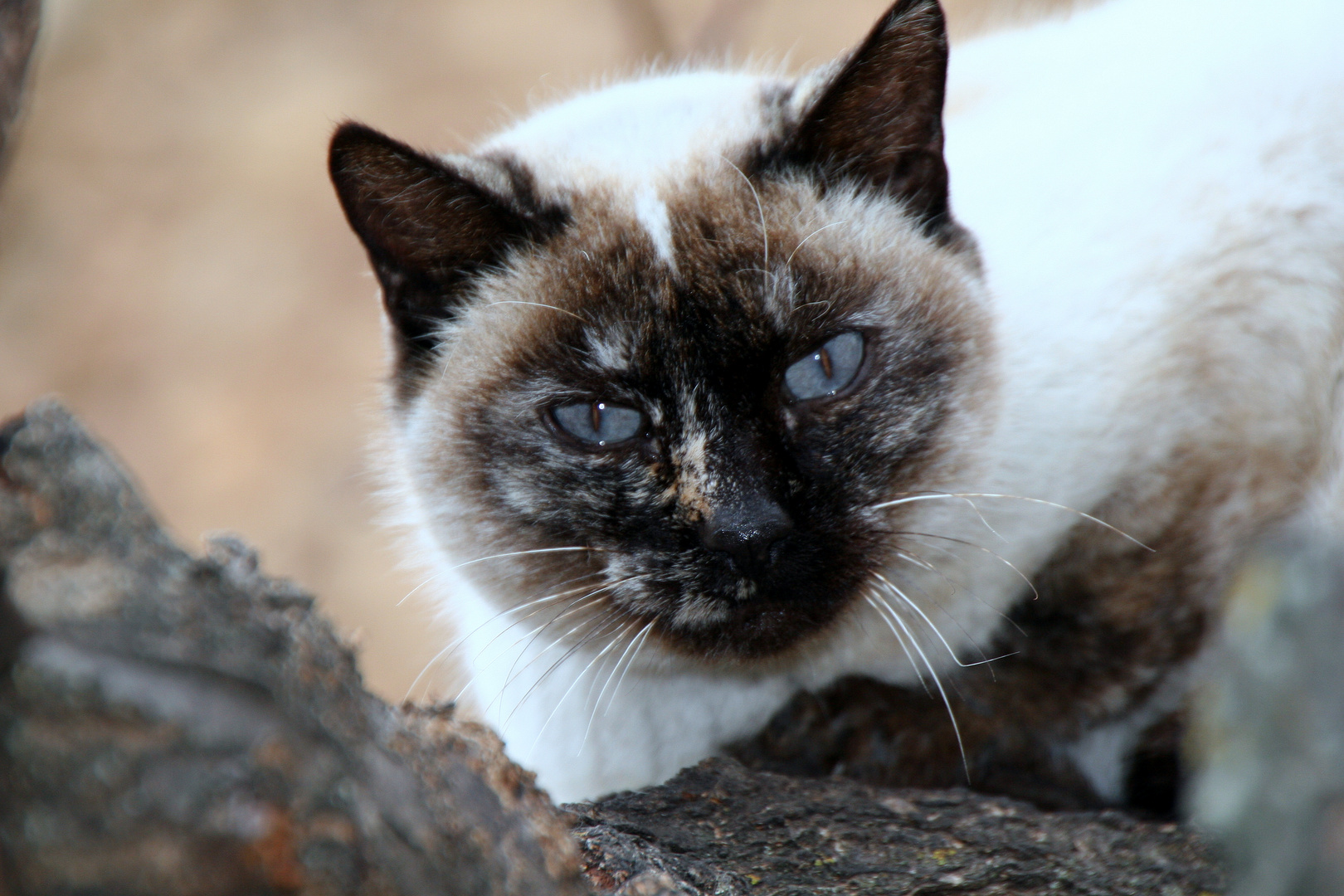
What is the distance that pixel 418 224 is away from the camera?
154 centimetres

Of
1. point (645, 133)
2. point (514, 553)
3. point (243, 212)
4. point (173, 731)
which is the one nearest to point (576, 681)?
point (514, 553)

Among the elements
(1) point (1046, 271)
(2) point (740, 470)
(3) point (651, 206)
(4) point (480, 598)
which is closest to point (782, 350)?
(2) point (740, 470)

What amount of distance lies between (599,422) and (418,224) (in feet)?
1.27

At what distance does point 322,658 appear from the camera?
783mm

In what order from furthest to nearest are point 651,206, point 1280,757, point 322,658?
point 651,206, point 322,658, point 1280,757

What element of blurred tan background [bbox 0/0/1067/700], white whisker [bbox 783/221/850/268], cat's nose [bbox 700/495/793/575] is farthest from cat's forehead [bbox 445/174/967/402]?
blurred tan background [bbox 0/0/1067/700]

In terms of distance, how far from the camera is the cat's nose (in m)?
1.31

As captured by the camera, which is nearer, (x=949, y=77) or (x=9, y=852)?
(x=9, y=852)

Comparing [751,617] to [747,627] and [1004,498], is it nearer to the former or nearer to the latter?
[747,627]

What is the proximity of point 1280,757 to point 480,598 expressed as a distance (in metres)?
1.37

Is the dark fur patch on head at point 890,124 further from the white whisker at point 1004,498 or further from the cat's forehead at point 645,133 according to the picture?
the white whisker at point 1004,498

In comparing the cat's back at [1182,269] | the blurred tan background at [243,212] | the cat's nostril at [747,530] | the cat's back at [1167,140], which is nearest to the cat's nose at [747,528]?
the cat's nostril at [747,530]

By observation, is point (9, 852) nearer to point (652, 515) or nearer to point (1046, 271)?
point (652, 515)

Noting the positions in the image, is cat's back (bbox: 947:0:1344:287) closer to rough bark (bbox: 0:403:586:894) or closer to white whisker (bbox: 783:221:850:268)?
white whisker (bbox: 783:221:850:268)
